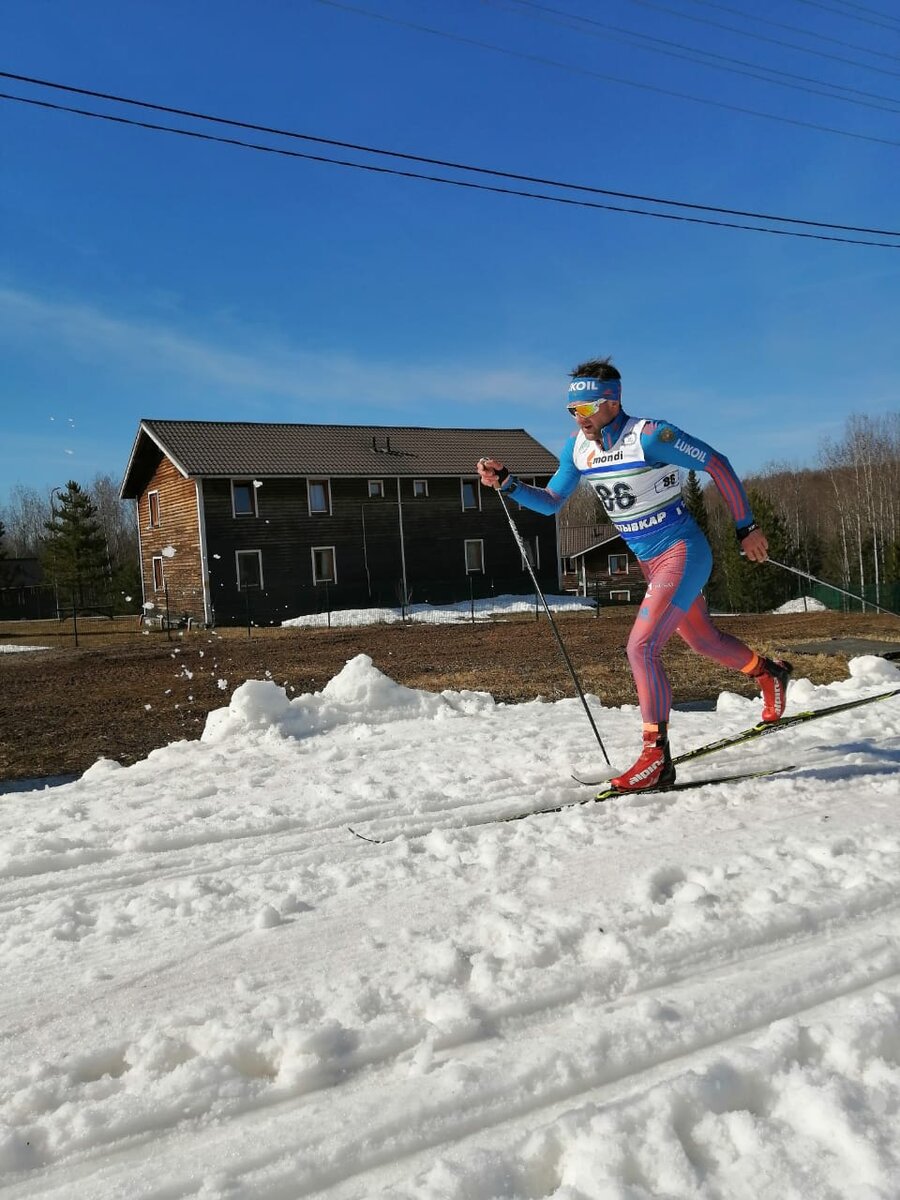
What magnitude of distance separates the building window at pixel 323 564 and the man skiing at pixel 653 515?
3191 cm

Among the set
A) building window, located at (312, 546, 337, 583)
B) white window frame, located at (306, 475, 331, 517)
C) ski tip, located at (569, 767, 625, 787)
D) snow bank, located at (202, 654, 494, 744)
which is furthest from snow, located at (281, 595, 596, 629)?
ski tip, located at (569, 767, 625, 787)

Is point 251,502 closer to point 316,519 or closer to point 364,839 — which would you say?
point 316,519

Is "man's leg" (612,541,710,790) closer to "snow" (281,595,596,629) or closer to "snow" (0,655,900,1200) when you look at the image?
"snow" (0,655,900,1200)

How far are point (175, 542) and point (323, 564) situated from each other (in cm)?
644

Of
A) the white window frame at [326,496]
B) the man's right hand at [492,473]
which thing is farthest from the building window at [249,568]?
the man's right hand at [492,473]

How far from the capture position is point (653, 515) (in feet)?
15.1

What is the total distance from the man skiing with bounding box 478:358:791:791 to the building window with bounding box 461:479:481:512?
35.0 meters

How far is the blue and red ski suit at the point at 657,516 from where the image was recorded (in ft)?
14.7

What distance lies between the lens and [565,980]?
8.18 feet

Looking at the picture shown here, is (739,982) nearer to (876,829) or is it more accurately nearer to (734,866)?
(734,866)

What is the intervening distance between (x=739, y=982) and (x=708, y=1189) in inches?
32.7

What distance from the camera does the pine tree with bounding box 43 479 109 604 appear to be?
174 feet

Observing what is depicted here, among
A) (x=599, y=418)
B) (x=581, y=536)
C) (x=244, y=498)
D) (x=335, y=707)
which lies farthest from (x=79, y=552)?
(x=599, y=418)

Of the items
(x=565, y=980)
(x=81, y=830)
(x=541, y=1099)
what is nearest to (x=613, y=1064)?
(x=541, y=1099)
